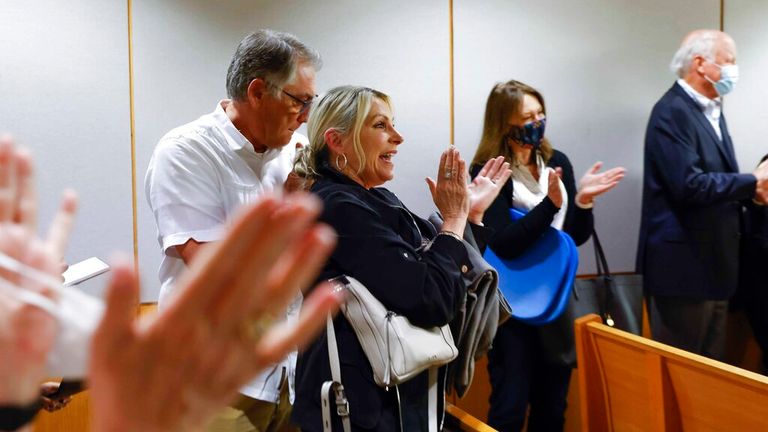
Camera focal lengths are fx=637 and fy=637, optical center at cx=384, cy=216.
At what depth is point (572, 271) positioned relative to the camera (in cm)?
225

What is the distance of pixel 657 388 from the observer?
5.38 feet

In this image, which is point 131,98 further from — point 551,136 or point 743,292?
point 743,292

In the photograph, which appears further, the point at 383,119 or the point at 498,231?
the point at 498,231

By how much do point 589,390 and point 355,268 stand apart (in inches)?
39.3

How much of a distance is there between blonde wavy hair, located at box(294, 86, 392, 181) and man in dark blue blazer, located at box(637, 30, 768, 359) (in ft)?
5.33

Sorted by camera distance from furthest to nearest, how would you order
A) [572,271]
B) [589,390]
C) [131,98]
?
[131,98] → [572,271] → [589,390]

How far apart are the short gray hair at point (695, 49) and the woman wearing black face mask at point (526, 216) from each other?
2.39 feet

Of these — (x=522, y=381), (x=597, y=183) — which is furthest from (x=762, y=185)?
(x=522, y=381)

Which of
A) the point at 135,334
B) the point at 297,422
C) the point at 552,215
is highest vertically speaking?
the point at 135,334

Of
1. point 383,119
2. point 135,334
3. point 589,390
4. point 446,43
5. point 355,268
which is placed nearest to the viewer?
point 135,334

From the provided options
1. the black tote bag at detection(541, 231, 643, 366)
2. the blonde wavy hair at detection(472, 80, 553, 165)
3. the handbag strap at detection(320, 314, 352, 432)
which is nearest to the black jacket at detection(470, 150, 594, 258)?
the blonde wavy hair at detection(472, 80, 553, 165)

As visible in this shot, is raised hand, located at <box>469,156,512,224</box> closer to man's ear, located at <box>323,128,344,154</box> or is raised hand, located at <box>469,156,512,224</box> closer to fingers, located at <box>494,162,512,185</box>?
fingers, located at <box>494,162,512,185</box>

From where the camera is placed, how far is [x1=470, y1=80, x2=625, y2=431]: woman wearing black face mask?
230 centimetres

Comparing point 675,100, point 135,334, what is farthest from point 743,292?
point 135,334
